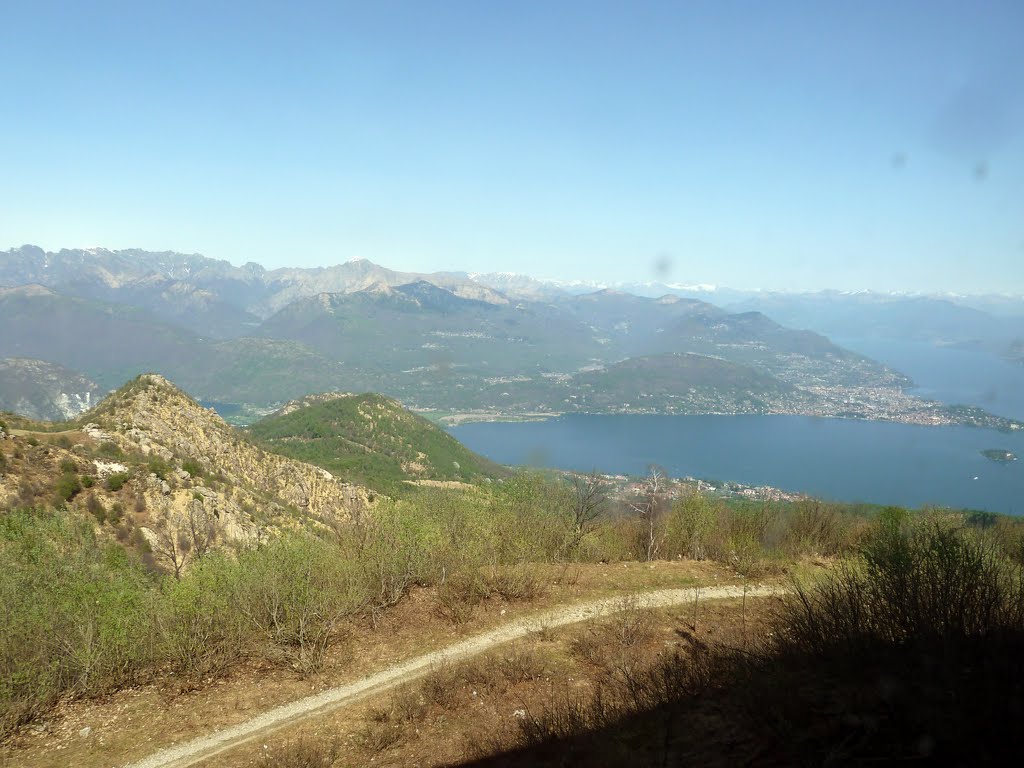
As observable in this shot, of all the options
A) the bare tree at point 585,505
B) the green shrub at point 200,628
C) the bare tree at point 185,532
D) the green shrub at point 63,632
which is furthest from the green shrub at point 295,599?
the bare tree at point 185,532

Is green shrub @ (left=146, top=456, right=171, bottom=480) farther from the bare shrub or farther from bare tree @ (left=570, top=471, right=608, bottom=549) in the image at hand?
the bare shrub

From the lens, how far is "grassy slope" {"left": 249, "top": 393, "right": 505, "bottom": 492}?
103 meters

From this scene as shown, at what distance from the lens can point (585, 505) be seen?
29.5m

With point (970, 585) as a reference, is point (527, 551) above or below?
below

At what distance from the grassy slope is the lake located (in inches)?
904

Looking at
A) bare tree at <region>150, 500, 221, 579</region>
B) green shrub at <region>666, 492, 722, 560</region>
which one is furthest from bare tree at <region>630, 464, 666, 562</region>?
bare tree at <region>150, 500, 221, 579</region>

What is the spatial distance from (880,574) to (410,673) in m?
11.5

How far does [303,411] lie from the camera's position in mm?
135000

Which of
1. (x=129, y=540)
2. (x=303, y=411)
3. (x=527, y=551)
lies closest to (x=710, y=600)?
(x=527, y=551)

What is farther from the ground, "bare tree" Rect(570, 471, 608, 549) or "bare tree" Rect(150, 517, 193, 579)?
"bare tree" Rect(570, 471, 608, 549)

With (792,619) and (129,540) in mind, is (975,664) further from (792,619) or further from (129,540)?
(129,540)

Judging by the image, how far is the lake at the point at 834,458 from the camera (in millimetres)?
112000

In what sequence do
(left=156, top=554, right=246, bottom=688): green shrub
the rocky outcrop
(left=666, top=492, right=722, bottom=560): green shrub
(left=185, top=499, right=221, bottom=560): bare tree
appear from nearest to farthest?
1. (left=156, top=554, right=246, bottom=688): green shrub
2. (left=666, top=492, right=722, bottom=560): green shrub
3. (left=185, top=499, right=221, bottom=560): bare tree
4. the rocky outcrop

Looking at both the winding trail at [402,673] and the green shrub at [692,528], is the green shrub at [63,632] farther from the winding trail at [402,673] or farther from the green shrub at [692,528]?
the green shrub at [692,528]
